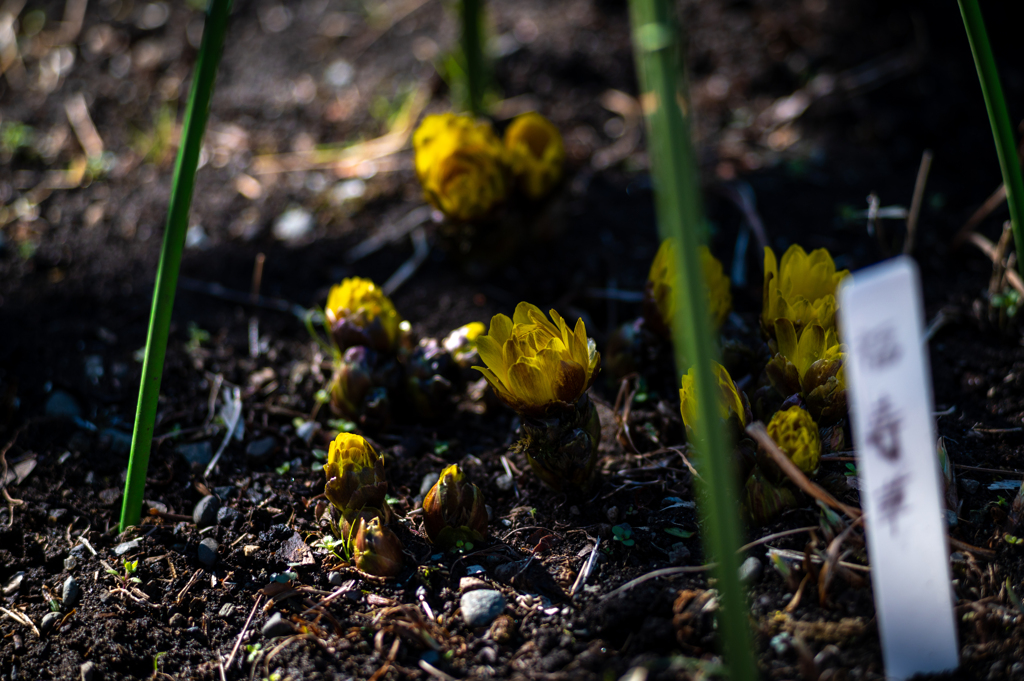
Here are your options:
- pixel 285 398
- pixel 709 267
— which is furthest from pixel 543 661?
pixel 285 398

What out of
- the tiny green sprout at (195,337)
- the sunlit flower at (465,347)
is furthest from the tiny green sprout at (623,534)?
the tiny green sprout at (195,337)

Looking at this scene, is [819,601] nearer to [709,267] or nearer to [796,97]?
[709,267]

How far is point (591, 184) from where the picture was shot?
2023mm

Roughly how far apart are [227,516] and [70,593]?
248 millimetres

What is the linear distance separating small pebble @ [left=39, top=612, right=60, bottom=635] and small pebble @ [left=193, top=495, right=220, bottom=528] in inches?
9.2

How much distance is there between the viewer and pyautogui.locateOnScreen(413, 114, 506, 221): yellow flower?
60.2 inches

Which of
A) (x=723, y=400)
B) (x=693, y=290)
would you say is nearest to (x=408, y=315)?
(x=723, y=400)

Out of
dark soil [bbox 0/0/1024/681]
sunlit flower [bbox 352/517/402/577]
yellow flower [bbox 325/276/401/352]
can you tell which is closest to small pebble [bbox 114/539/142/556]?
dark soil [bbox 0/0/1024/681]

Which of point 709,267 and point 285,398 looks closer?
point 709,267

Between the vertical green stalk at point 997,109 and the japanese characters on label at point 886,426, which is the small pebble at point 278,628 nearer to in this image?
the japanese characters on label at point 886,426

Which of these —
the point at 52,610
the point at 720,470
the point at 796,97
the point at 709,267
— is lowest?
the point at 52,610

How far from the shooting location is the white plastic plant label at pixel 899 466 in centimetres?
75

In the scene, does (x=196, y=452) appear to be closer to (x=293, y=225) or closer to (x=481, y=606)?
(x=481, y=606)

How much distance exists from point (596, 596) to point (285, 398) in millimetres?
806
